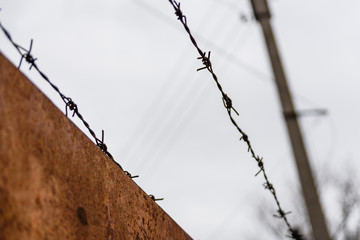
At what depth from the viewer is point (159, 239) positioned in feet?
7.56

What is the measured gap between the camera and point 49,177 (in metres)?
1.47

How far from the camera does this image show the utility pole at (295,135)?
152 inches

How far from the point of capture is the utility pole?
12.6ft

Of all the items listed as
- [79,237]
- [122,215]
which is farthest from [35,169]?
[122,215]

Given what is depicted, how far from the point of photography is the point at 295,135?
A: 432 centimetres

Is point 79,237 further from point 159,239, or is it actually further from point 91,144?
point 159,239

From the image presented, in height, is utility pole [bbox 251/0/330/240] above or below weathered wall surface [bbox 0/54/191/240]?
above

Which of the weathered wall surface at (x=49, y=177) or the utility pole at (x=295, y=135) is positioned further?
the utility pole at (x=295, y=135)

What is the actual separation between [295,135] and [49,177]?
3.27 m

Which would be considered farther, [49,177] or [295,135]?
[295,135]

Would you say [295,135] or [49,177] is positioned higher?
[295,135]

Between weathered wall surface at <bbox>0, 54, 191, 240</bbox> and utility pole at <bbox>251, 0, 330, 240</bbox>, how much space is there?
7.75ft

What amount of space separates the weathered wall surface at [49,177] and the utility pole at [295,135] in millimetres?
2361

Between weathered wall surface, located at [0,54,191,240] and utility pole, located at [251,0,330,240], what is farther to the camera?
utility pole, located at [251,0,330,240]
